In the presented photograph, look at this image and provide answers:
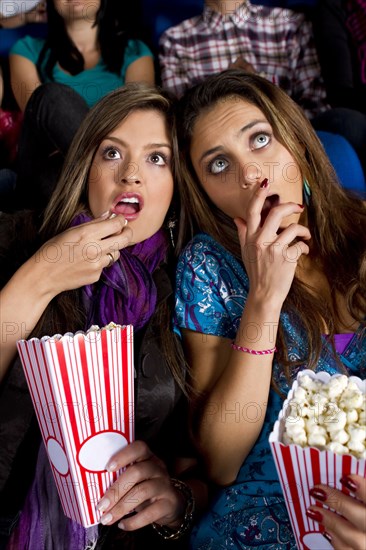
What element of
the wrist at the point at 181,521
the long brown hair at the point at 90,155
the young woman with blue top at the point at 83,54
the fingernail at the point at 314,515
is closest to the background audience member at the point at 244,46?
the young woman with blue top at the point at 83,54

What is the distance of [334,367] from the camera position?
1.32 meters

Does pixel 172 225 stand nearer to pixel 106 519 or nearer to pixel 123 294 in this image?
pixel 123 294

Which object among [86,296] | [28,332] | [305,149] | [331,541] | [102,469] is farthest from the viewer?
[305,149]

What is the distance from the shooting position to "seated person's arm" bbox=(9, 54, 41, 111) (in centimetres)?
259

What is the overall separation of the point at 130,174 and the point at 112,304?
29cm

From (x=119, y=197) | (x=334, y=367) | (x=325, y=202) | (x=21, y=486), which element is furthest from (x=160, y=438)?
(x=325, y=202)

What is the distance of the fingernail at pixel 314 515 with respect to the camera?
2.98ft

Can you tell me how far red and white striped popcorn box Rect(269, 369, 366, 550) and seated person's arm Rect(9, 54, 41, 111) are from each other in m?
2.01

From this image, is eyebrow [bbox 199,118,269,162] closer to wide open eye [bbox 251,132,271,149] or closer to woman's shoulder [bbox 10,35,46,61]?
wide open eye [bbox 251,132,271,149]

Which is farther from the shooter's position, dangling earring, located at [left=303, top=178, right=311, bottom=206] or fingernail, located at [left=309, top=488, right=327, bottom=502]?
dangling earring, located at [left=303, top=178, right=311, bottom=206]

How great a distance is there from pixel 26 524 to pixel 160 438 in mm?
333

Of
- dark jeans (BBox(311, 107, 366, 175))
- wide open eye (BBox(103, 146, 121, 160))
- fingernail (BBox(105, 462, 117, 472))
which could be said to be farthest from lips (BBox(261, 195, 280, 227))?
dark jeans (BBox(311, 107, 366, 175))

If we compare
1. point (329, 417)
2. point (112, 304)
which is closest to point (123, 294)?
point (112, 304)

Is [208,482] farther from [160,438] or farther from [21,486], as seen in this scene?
[21,486]
